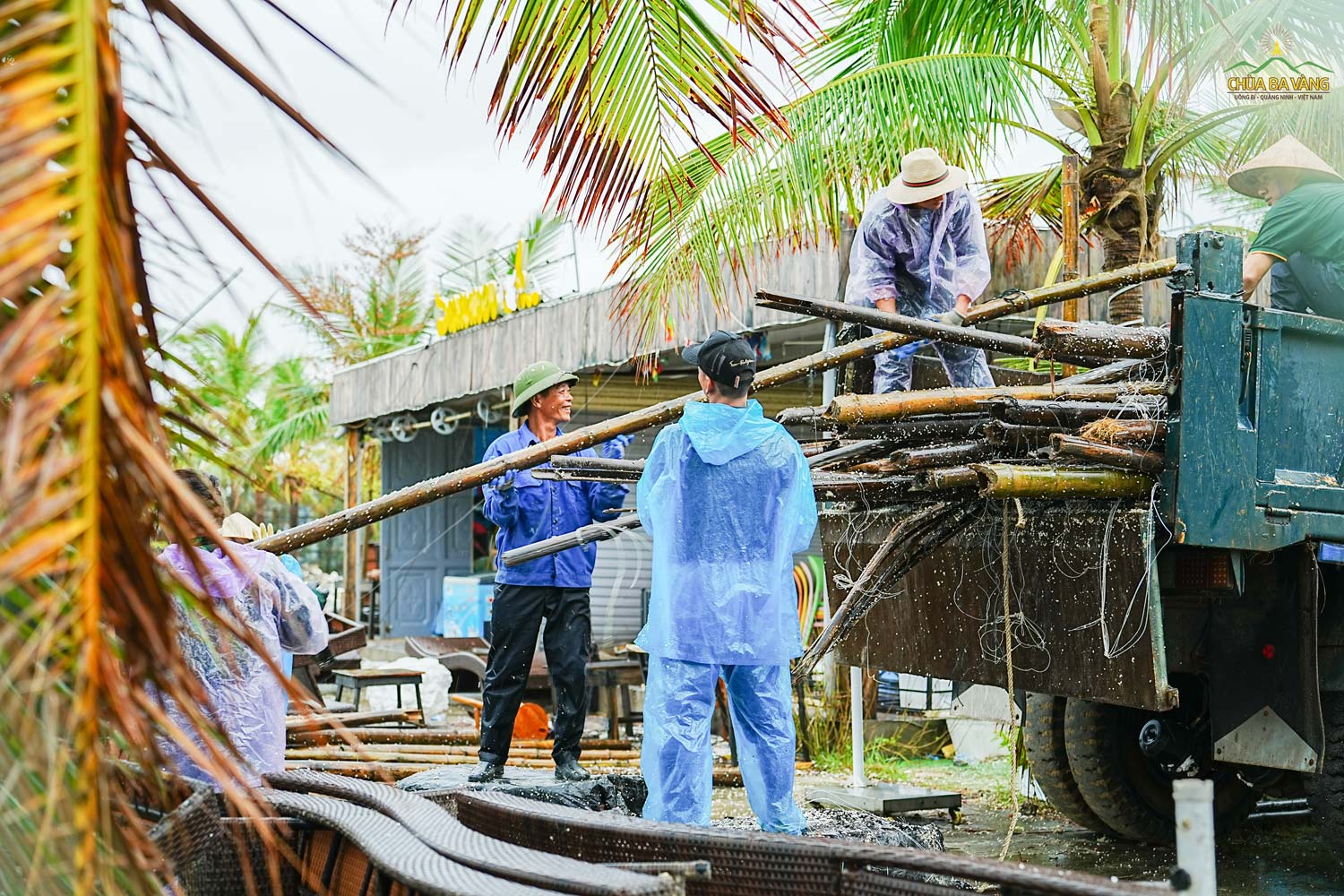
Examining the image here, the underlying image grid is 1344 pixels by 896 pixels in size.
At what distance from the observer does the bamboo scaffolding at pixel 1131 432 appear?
4.91m

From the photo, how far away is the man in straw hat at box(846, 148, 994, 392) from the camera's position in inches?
259

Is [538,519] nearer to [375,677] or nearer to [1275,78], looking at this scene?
[375,677]

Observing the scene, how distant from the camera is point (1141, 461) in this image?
15.9ft

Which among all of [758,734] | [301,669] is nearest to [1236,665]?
[758,734]

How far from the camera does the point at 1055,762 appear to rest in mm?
7129

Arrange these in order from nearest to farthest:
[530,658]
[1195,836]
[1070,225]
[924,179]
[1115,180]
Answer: [1195,836] → [530,658] → [924,179] → [1070,225] → [1115,180]

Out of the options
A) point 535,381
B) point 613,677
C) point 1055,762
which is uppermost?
point 535,381

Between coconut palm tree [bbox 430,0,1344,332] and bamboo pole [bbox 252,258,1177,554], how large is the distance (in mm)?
1837

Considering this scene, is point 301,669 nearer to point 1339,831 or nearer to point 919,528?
point 919,528

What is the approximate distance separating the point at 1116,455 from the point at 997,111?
4541 millimetres

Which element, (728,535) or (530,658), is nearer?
(728,535)

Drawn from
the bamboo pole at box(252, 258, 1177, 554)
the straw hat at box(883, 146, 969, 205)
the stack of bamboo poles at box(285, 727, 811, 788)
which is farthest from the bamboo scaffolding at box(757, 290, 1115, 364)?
the stack of bamboo poles at box(285, 727, 811, 788)

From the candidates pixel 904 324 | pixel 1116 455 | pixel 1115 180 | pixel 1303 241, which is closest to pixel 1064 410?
pixel 1116 455

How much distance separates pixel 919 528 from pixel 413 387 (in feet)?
41.6
